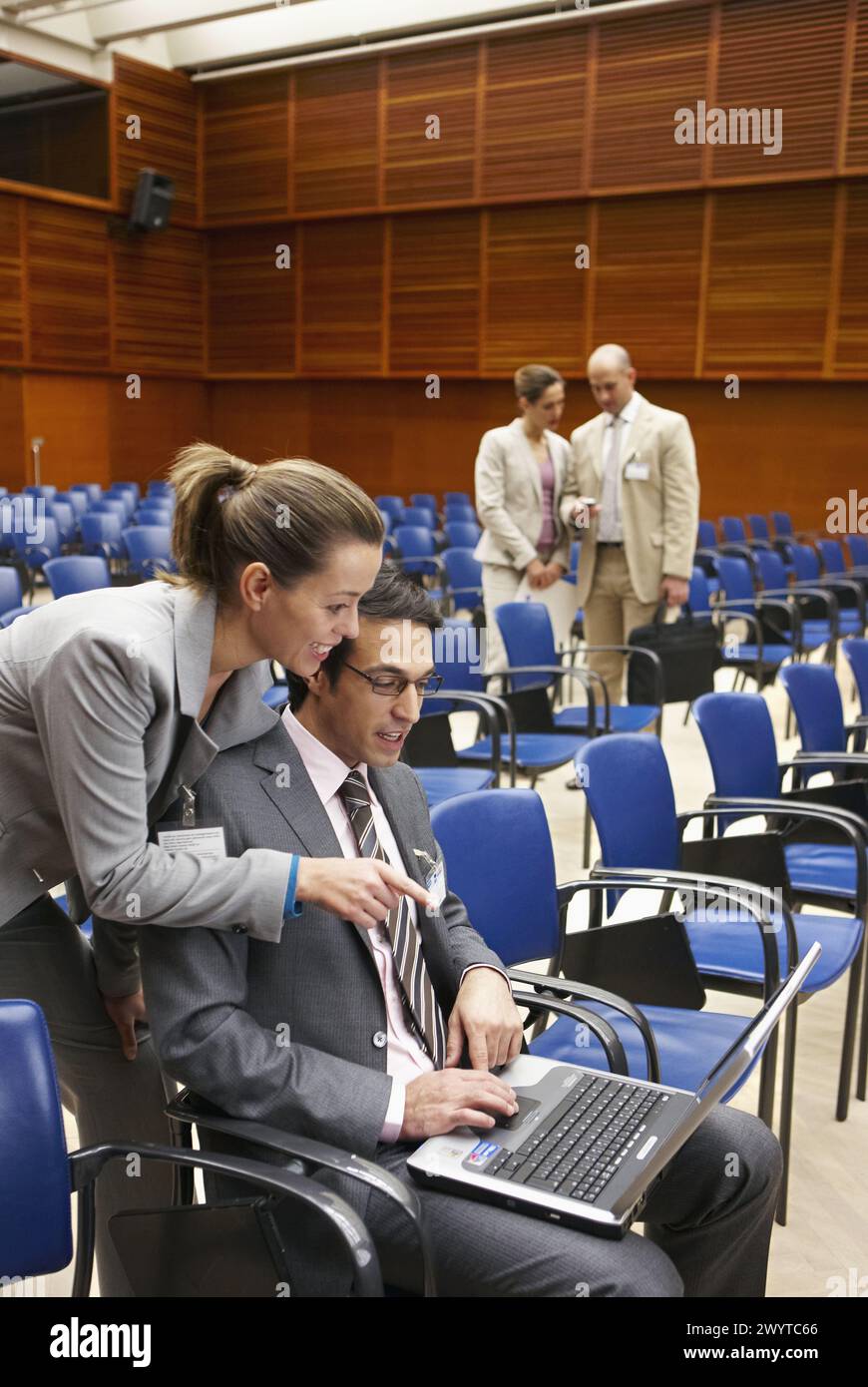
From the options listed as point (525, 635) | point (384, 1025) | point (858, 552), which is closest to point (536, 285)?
point (858, 552)

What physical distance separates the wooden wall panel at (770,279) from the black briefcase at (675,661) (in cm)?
662

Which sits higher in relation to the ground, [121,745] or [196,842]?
[121,745]

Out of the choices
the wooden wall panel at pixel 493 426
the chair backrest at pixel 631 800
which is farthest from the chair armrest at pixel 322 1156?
the wooden wall panel at pixel 493 426

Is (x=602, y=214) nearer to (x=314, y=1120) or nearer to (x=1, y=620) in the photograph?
(x=1, y=620)

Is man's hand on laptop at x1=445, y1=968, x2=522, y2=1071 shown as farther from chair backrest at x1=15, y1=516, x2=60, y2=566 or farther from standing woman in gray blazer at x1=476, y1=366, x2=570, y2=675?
chair backrest at x1=15, y1=516, x2=60, y2=566

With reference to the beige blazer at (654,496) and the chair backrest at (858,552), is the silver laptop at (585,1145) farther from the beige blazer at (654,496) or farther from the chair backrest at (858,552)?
the chair backrest at (858,552)

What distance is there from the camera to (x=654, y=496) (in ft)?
15.7

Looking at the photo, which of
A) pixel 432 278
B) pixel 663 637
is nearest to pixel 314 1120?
pixel 663 637

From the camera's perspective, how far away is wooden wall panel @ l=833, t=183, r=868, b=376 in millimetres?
9922

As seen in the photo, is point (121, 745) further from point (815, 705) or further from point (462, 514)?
point (462, 514)

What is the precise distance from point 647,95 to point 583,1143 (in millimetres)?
10938

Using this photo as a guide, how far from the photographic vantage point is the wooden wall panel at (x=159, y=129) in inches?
488

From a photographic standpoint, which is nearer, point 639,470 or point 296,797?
point 296,797
